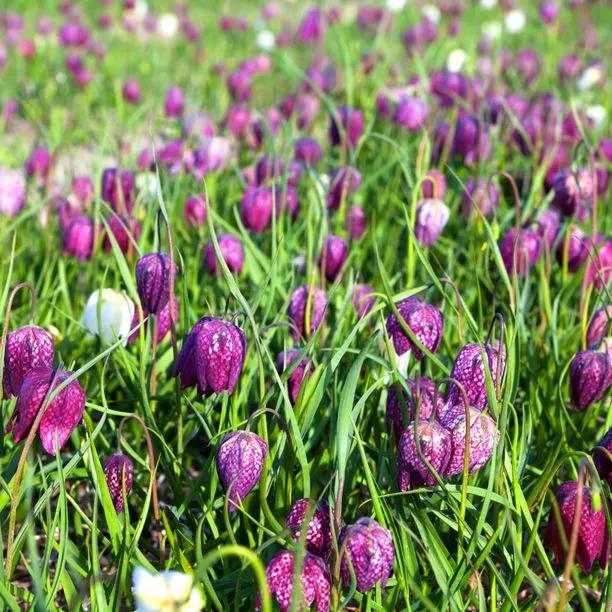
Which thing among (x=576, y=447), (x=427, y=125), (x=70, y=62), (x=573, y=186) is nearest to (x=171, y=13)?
(x=70, y=62)

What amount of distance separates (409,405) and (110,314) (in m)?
0.54

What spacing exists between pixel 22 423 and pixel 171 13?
227 inches

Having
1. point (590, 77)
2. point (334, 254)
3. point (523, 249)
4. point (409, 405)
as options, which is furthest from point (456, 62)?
point (409, 405)

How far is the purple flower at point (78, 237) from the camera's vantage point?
1.96m

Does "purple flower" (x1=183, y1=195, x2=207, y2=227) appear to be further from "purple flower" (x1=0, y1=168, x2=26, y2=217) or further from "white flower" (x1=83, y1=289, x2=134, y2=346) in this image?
"white flower" (x1=83, y1=289, x2=134, y2=346)

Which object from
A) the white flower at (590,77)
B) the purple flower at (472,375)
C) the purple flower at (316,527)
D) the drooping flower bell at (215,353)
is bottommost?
the white flower at (590,77)

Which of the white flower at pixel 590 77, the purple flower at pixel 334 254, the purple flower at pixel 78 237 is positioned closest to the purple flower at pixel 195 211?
the purple flower at pixel 78 237

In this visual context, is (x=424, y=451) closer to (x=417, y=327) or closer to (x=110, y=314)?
(x=417, y=327)

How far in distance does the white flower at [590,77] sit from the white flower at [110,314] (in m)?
2.84

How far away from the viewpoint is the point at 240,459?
45.5 inches

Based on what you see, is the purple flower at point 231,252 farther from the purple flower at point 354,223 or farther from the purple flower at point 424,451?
the purple flower at point 424,451

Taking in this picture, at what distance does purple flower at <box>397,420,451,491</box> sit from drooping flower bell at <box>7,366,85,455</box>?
0.41 metres

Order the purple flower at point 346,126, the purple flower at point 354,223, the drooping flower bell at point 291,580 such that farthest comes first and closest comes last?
the purple flower at point 346,126
the purple flower at point 354,223
the drooping flower bell at point 291,580

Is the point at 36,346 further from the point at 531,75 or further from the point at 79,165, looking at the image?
the point at 531,75
